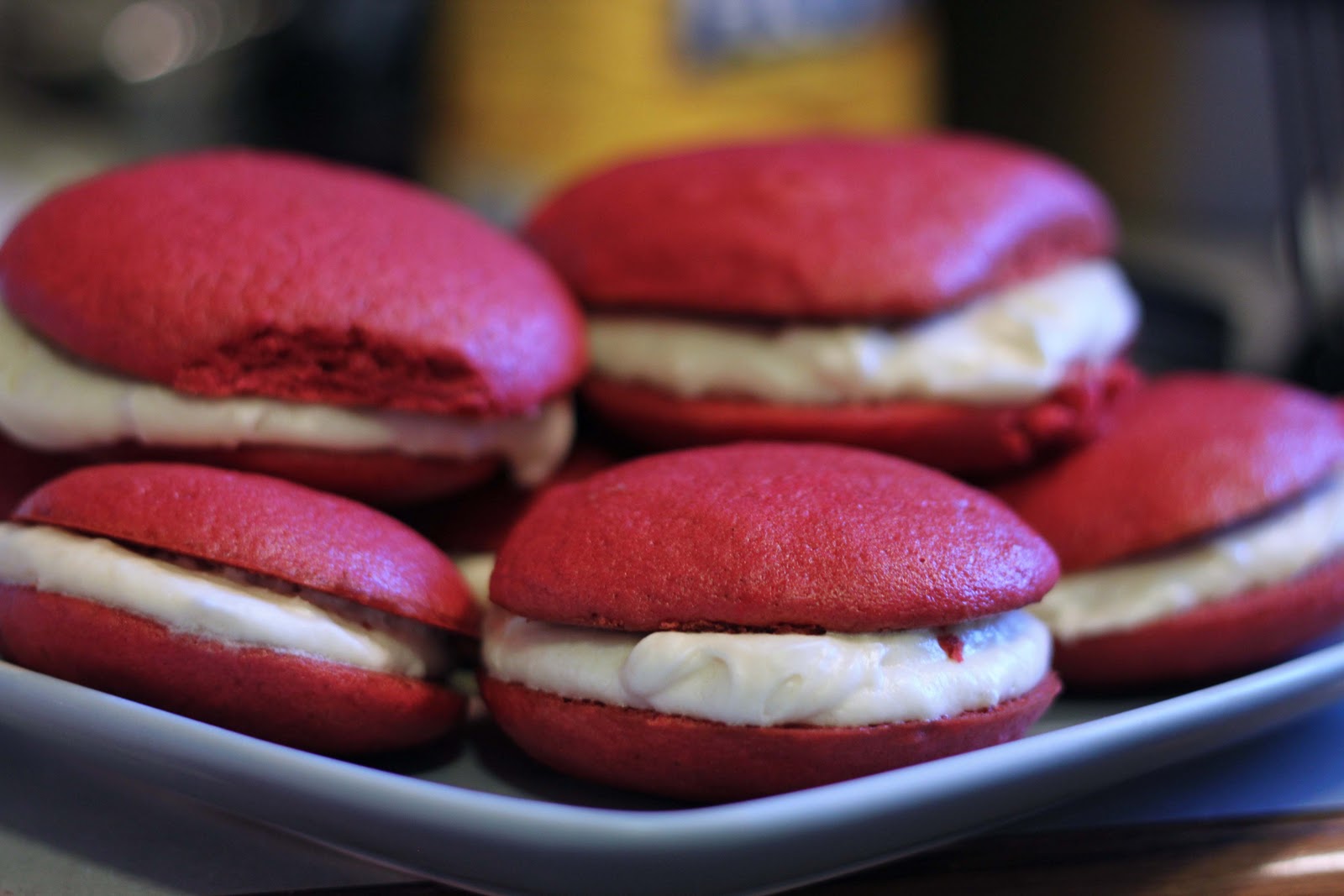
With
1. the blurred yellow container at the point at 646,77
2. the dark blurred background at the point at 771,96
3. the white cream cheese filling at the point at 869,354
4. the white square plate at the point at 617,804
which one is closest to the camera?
the white square plate at the point at 617,804

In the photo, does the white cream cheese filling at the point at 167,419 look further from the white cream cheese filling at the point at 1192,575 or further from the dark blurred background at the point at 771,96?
the dark blurred background at the point at 771,96

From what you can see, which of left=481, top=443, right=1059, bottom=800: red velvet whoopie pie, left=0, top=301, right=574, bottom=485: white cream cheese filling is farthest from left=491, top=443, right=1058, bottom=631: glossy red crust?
left=0, top=301, right=574, bottom=485: white cream cheese filling

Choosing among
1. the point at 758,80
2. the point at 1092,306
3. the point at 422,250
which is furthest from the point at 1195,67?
the point at 422,250

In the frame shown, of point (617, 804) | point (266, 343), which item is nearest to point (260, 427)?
point (266, 343)

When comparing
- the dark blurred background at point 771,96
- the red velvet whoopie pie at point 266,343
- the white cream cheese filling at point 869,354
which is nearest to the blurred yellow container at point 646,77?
the dark blurred background at point 771,96

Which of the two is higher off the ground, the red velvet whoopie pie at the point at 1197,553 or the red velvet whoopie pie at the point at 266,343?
the red velvet whoopie pie at the point at 266,343

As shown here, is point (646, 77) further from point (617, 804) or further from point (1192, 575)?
point (617, 804)

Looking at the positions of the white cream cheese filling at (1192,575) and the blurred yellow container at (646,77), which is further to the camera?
the blurred yellow container at (646,77)
